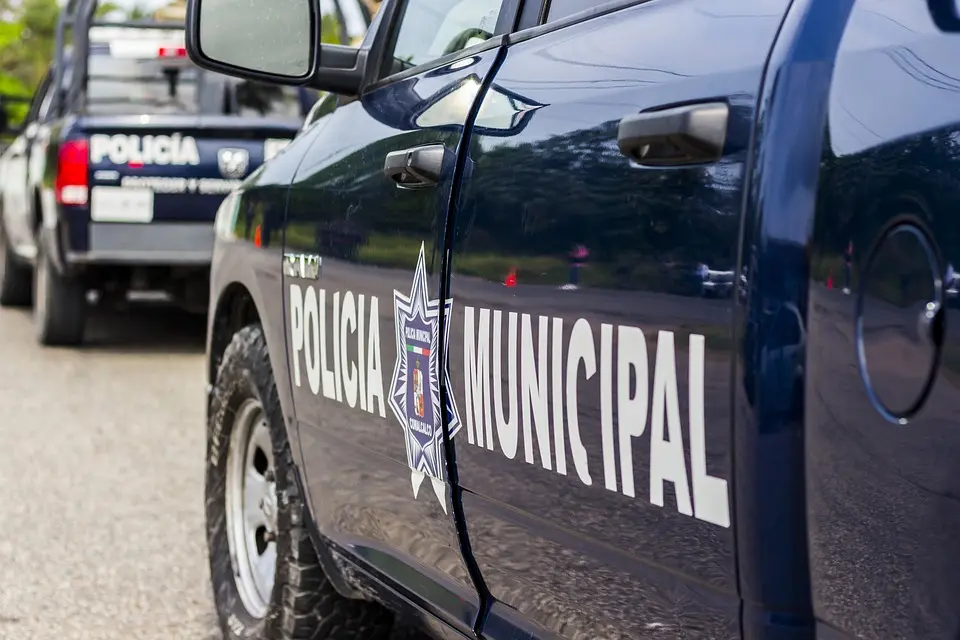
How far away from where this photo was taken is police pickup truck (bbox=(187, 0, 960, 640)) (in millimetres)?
1568

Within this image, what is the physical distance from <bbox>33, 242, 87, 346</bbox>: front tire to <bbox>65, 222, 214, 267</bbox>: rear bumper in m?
0.63

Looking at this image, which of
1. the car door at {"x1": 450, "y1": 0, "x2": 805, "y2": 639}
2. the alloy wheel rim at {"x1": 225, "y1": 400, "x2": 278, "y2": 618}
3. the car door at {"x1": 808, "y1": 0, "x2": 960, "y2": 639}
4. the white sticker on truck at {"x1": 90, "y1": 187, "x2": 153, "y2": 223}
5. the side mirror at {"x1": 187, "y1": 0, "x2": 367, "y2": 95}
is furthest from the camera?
the white sticker on truck at {"x1": 90, "y1": 187, "x2": 153, "y2": 223}

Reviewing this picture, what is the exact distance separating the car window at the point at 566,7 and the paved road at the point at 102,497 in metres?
2.16

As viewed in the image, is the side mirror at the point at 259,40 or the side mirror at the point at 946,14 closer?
the side mirror at the point at 946,14

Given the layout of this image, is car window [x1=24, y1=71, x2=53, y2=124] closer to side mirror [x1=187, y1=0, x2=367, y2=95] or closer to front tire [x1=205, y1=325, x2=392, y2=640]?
front tire [x1=205, y1=325, x2=392, y2=640]

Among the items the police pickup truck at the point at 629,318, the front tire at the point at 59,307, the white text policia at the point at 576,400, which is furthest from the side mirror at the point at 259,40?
the front tire at the point at 59,307

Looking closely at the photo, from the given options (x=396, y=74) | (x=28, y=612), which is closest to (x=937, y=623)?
(x=396, y=74)

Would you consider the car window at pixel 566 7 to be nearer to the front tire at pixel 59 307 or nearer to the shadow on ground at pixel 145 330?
the front tire at pixel 59 307

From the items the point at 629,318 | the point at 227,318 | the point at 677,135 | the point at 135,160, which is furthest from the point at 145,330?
the point at 677,135

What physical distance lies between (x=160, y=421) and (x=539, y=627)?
5.38m

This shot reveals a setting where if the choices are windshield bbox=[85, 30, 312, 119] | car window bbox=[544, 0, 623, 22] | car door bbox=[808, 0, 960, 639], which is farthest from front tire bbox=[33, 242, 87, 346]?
car door bbox=[808, 0, 960, 639]

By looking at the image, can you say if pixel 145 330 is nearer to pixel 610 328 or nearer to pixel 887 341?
pixel 610 328

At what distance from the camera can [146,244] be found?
9.25 metres

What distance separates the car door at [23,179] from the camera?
1112 centimetres
